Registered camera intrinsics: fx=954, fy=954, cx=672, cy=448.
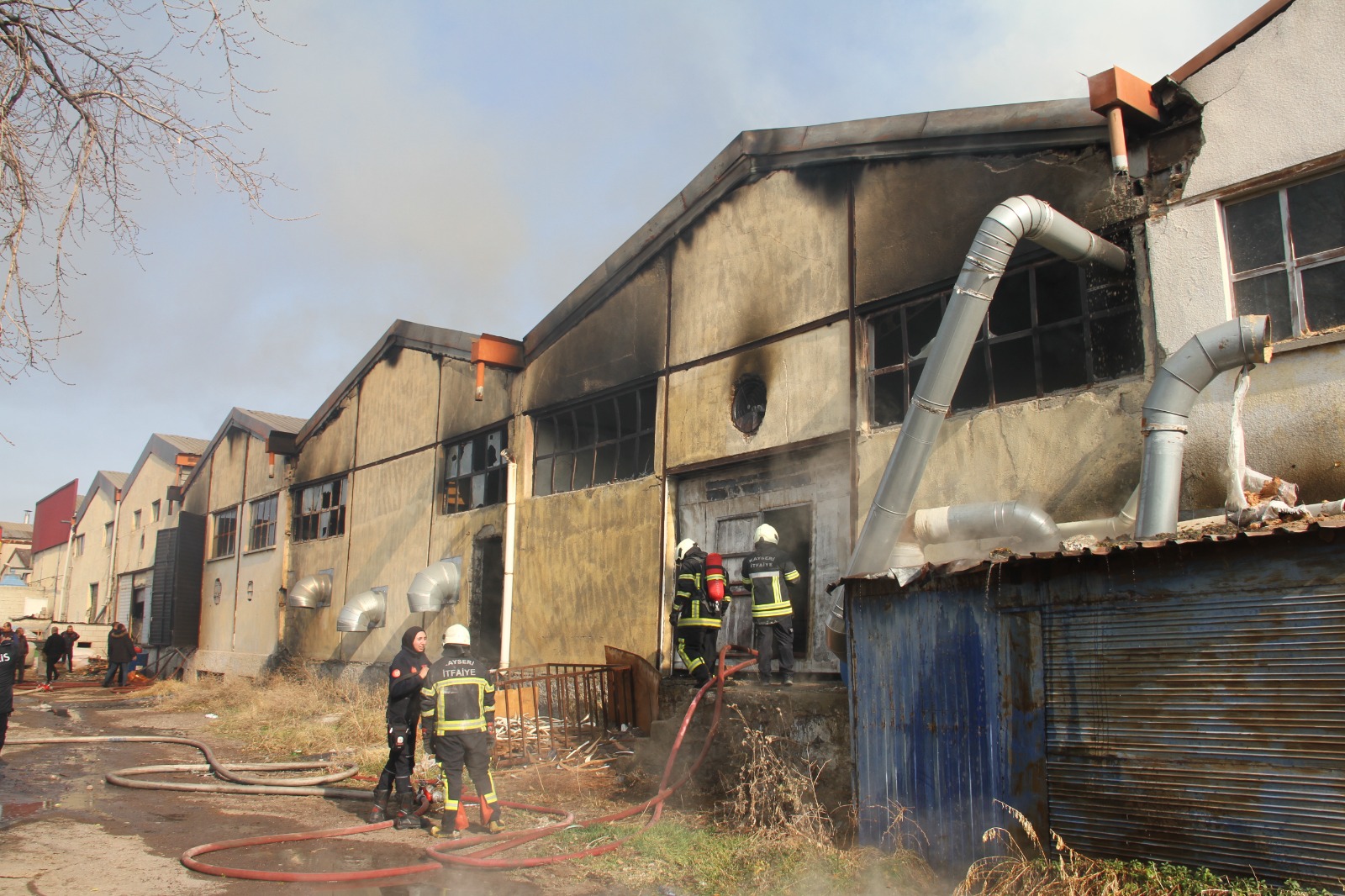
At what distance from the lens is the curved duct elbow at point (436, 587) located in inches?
560

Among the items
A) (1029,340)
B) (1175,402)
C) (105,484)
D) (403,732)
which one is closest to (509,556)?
(403,732)

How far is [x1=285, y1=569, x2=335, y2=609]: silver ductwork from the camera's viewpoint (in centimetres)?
1833

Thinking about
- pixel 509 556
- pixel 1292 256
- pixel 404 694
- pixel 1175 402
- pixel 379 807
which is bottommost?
pixel 379 807

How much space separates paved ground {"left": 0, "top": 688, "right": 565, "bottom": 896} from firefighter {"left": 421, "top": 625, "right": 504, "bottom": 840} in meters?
0.45

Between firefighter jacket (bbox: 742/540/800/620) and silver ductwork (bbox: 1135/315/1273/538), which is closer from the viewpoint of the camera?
silver ductwork (bbox: 1135/315/1273/538)

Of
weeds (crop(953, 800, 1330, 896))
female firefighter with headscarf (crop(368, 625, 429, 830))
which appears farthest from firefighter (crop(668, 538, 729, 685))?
weeds (crop(953, 800, 1330, 896))

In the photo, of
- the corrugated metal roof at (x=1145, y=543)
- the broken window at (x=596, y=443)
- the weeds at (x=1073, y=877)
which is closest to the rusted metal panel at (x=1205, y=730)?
the weeds at (x=1073, y=877)

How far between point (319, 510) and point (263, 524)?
3.00 m

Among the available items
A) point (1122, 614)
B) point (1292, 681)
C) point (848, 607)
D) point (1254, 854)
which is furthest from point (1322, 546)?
point (848, 607)

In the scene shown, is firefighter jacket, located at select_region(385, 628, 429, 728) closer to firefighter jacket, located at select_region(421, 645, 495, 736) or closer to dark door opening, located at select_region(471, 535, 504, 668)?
firefighter jacket, located at select_region(421, 645, 495, 736)

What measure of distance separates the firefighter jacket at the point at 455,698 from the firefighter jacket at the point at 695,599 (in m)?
2.40

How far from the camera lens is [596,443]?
1297cm

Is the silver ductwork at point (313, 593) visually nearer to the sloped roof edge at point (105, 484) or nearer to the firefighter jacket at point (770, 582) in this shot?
the firefighter jacket at point (770, 582)

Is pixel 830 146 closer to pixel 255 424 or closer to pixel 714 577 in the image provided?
pixel 714 577
